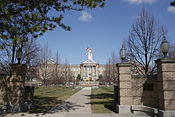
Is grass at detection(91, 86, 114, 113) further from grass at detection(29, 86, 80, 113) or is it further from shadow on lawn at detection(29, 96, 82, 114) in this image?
grass at detection(29, 86, 80, 113)

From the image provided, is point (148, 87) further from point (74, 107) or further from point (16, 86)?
point (16, 86)

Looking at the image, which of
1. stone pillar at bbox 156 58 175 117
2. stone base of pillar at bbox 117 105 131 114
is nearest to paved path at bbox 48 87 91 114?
stone base of pillar at bbox 117 105 131 114

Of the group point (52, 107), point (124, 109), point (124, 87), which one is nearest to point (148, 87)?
point (124, 87)

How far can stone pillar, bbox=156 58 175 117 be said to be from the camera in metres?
9.78

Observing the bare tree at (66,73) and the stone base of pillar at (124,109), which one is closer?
the stone base of pillar at (124,109)

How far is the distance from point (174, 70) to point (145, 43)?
10381 millimetres

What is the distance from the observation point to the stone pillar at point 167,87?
9781mm

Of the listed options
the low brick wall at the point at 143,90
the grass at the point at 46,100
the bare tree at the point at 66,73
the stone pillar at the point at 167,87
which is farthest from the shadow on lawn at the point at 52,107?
the bare tree at the point at 66,73

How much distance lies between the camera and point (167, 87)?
9938mm

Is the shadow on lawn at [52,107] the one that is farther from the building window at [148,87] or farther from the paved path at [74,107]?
the building window at [148,87]

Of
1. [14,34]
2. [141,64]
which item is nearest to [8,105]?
[14,34]

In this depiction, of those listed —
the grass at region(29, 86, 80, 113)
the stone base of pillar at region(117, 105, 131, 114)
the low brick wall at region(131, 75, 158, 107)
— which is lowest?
the grass at region(29, 86, 80, 113)

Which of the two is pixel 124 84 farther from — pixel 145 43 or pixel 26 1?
pixel 145 43

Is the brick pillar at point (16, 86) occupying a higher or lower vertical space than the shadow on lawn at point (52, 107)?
higher
